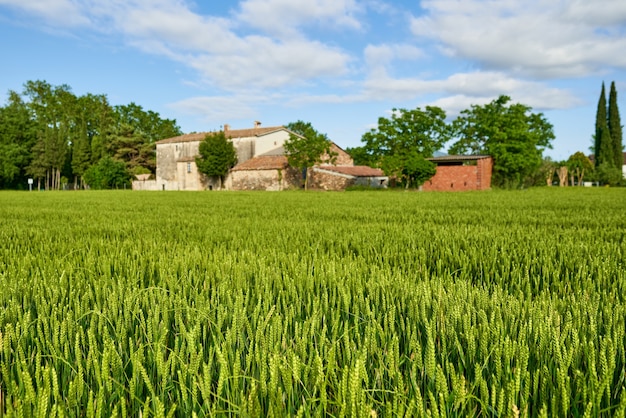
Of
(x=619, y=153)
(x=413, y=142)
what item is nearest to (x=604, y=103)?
(x=619, y=153)

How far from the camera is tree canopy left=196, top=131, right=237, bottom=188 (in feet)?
166

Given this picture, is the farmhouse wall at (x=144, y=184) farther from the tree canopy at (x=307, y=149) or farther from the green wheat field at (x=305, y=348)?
the green wheat field at (x=305, y=348)

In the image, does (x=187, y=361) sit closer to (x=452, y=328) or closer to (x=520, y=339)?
(x=452, y=328)

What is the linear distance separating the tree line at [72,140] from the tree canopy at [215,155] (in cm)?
1357

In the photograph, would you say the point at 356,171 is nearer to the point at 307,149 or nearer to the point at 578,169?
the point at 307,149

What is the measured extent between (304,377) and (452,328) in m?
0.62

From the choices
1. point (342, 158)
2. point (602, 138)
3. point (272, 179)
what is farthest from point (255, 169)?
point (602, 138)

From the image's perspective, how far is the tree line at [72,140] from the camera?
5581 cm

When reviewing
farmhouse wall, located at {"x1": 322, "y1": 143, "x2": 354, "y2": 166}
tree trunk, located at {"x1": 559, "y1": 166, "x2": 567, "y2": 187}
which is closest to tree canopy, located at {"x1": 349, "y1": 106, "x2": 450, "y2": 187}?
farmhouse wall, located at {"x1": 322, "y1": 143, "x2": 354, "y2": 166}

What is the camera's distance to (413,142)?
139ft

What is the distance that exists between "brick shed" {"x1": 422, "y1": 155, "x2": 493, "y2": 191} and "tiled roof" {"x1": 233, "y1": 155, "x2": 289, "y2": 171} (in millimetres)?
14189

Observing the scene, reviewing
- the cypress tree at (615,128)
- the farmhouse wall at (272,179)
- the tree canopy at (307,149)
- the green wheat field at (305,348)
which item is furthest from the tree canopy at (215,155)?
the cypress tree at (615,128)

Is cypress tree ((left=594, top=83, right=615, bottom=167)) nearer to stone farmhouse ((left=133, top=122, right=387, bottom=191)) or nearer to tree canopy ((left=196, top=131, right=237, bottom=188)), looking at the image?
stone farmhouse ((left=133, top=122, right=387, bottom=191))

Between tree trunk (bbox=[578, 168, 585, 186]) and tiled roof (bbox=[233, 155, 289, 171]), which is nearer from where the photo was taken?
tiled roof (bbox=[233, 155, 289, 171])
